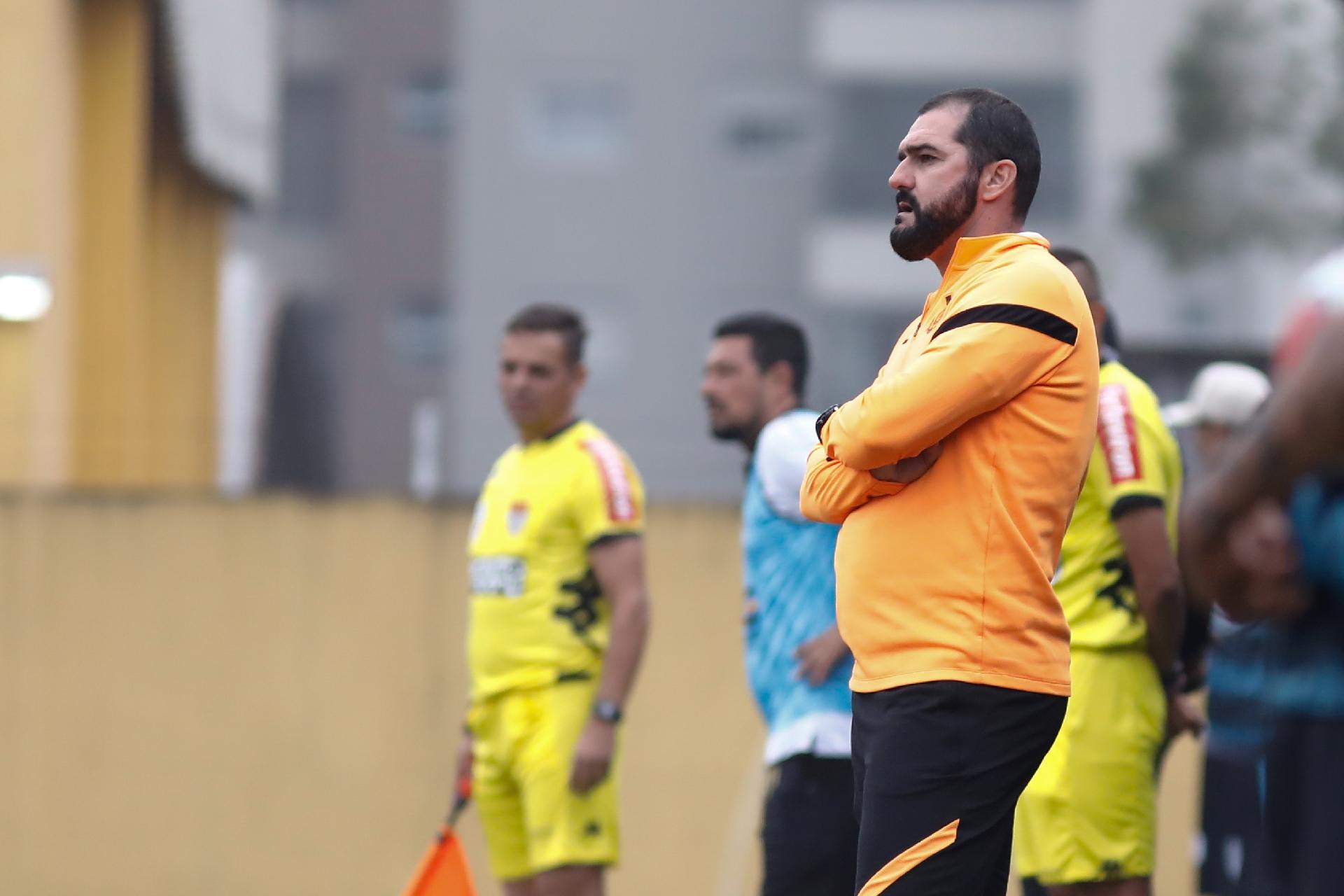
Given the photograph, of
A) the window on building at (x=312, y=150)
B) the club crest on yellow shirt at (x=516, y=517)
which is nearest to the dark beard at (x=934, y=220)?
the club crest on yellow shirt at (x=516, y=517)

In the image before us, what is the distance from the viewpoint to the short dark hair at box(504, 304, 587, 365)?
6.35m

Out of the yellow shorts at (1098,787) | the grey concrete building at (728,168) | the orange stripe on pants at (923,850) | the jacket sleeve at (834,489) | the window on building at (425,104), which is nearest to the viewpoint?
the orange stripe on pants at (923,850)

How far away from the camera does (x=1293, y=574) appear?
2703mm

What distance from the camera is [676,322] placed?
3509 cm

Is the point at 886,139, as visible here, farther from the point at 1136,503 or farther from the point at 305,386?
the point at 1136,503

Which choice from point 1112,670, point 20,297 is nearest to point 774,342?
point 1112,670

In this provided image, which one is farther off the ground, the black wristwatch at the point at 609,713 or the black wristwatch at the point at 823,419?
the black wristwatch at the point at 823,419

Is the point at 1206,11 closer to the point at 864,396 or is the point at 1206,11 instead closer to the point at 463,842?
the point at 463,842

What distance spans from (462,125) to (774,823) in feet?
104

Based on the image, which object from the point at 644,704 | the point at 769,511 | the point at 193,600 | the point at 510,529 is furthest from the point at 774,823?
the point at 193,600

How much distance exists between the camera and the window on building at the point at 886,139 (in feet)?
112

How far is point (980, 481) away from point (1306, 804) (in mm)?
991

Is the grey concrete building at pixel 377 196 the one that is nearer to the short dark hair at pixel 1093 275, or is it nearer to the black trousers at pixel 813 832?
the short dark hair at pixel 1093 275

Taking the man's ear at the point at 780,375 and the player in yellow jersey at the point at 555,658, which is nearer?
the man's ear at the point at 780,375
